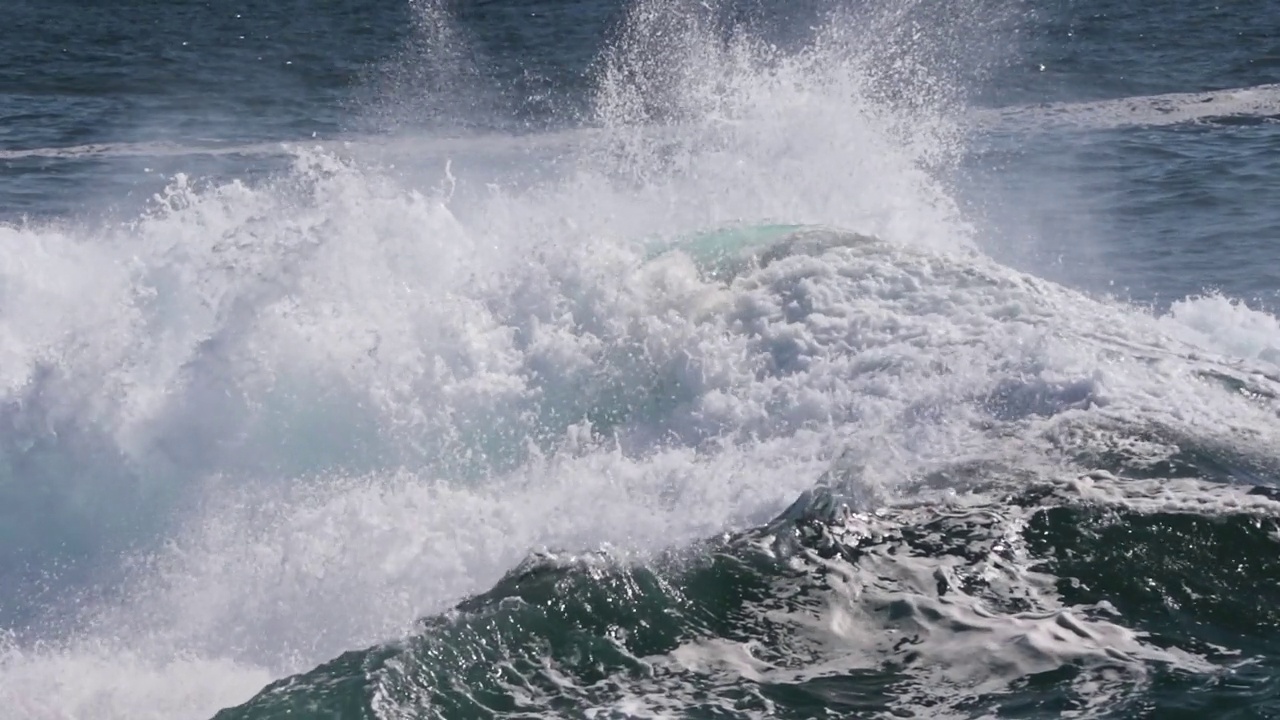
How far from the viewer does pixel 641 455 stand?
21.7 ft

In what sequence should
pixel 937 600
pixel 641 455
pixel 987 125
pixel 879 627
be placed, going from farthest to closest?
pixel 987 125, pixel 641 455, pixel 937 600, pixel 879 627

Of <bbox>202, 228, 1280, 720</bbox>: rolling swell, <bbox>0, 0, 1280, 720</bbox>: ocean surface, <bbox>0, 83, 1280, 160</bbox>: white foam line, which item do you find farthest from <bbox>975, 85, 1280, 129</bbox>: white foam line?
<bbox>202, 228, 1280, 720</bbox>: rolling swell

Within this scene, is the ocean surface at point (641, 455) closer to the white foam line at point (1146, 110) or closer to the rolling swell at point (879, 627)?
the rolling swell at point (879, 627)

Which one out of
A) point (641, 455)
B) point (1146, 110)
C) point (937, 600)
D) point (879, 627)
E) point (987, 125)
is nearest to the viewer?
point (879, 627)

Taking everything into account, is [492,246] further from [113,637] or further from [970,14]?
[970,14]

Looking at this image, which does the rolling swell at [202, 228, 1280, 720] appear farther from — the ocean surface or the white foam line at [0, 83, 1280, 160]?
the white foam line at [0, 83, 1280, 160]

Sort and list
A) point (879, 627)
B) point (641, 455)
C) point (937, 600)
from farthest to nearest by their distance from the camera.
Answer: point (641, 455), point (937, 600), point (879, 627)

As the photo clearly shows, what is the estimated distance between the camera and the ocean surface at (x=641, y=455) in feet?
16.1

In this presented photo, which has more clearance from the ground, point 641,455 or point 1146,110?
point 641,455

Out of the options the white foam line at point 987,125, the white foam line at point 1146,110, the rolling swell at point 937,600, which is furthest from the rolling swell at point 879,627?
the white foam line at point 1146,110

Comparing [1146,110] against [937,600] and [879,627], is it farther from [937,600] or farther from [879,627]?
[879,627]

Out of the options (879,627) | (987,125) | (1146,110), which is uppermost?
(879,627)

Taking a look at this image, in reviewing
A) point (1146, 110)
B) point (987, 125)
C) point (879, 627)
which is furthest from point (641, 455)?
point (1146, 110)

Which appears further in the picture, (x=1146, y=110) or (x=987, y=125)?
(x=1146, y=110)
